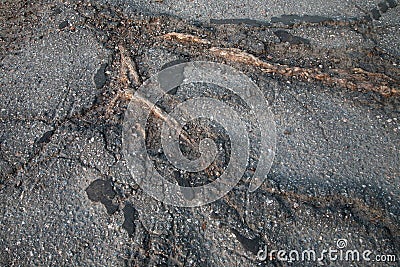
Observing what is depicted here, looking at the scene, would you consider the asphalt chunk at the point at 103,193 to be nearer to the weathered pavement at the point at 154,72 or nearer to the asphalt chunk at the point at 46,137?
the weathered pavement at the point at 154,72

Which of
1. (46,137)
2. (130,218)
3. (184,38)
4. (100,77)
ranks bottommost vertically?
(130,218)

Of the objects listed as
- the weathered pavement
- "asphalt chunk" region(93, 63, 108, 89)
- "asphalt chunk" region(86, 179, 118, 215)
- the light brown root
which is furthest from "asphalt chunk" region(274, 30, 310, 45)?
"asphalt chunk" region(86, 179, 118, 215)

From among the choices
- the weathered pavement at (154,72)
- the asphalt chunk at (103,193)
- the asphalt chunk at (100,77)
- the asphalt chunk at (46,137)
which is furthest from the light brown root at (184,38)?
the asphalt chunk at (103,193)

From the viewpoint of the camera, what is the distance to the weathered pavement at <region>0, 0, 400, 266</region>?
2.12m

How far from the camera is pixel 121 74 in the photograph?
2.76m

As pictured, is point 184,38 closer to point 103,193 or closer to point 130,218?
point 103,193

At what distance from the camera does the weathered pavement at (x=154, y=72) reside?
212cm

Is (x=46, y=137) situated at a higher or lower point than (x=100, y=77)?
lower

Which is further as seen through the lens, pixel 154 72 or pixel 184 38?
pixel 184 38

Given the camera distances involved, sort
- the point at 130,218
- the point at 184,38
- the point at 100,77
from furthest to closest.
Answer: the point at 184,38
the point at 100,77
the point at 130,218

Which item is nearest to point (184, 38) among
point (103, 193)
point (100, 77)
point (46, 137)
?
point (100, 77)

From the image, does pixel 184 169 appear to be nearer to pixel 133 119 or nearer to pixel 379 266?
pixel 133 119

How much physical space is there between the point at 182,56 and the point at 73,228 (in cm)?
135

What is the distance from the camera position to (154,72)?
109 inches
